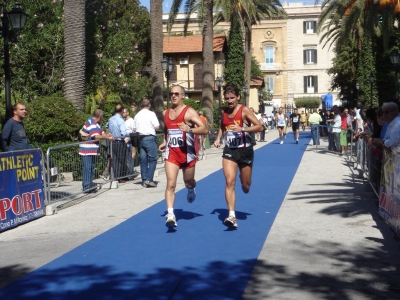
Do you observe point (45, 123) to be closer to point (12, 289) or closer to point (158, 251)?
point (158, 251)

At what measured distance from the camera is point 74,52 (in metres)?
19.2

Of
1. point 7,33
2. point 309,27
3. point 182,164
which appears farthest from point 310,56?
point 182,164

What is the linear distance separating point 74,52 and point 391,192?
12.5 m

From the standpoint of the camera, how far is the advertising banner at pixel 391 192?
8.17 m

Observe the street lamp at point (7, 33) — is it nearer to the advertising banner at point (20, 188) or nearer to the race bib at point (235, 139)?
the advertising banner at point (20, 188)

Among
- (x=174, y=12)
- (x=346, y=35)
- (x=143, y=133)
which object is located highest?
(x=174, y=12)

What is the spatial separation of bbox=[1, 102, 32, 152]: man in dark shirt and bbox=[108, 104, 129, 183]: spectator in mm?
3416

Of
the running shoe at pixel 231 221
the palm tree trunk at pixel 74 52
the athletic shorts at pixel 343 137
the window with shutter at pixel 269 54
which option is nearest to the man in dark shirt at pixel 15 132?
the running shoe at pixel 231 221

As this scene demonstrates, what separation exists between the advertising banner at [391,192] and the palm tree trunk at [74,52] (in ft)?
37.4

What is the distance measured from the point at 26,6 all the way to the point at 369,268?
58.8 feet

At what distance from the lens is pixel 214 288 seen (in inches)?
253

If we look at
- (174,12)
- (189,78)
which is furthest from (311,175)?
(189,78)

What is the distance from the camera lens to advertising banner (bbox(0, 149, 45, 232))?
32.6ft

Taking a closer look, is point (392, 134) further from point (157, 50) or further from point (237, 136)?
point (157, 50)
